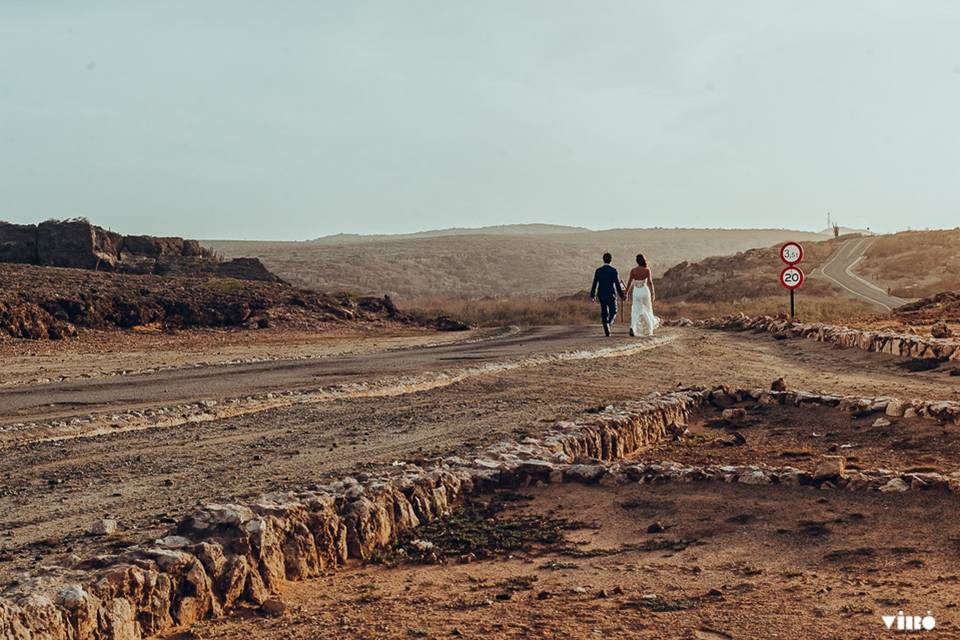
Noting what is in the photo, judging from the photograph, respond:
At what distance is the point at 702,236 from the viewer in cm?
18788

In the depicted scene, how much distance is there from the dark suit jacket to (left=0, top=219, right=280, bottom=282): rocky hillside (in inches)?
955

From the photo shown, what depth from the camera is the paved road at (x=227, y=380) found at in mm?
13430

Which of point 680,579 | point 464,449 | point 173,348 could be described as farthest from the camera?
point 173,348

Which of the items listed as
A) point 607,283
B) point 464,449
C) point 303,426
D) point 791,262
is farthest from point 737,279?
point 464,449

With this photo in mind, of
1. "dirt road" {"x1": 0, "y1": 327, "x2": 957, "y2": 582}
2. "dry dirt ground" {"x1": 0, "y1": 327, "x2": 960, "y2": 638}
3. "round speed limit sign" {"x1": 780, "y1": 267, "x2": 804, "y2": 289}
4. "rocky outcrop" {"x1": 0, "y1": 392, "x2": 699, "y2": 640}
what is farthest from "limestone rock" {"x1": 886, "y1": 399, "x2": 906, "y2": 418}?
"round speed limit sign" {"x1": 780, "y1": 267, "x2": 804, "y2": 289}

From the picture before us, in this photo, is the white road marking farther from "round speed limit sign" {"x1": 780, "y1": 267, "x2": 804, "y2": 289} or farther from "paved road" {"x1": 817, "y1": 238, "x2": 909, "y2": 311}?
"round speed limit sign" {"x1": 780, "y1": 267, "x2": 804, "y2": 289}

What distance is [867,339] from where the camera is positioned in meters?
21.8

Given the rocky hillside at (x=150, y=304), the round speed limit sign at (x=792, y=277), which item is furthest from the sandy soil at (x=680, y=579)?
the round speed limit sign at (x=792, y=277)

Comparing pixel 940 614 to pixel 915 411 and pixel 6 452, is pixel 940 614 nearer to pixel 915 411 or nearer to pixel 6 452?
pixel 915 411

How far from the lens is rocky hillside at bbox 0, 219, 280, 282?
42.8 m

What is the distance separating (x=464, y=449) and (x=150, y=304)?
24745mm

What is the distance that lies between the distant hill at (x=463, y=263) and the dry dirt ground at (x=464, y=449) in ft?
183

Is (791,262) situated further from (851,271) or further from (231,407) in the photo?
(851,271)

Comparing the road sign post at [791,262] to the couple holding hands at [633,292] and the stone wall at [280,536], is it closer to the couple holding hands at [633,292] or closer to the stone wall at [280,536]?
the couple holding hands at [633,292]
